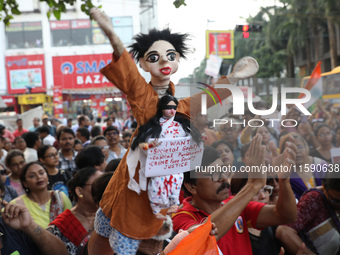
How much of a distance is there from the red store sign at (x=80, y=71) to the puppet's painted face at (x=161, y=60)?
25.4 meters

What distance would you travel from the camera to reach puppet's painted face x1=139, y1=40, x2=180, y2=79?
2.57m

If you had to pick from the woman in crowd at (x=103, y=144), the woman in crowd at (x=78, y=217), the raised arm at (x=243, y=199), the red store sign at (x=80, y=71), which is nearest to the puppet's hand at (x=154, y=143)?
the raised arm at (x=243, y=199)

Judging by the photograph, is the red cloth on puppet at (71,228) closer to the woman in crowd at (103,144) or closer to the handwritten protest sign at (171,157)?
the handwritten protest sign at (171,157)

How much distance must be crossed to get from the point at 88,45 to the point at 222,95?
98.4 feet

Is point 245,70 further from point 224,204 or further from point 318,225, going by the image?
point 318,225

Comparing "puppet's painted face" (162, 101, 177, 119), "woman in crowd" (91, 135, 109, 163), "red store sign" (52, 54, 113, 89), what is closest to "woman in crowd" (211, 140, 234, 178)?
"puppet's painted face" (162, 101, 177, 119)

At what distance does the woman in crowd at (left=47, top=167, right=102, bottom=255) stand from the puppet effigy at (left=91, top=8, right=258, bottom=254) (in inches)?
24.2

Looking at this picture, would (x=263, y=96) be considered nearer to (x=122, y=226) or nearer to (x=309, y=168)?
(x=309, y=168)

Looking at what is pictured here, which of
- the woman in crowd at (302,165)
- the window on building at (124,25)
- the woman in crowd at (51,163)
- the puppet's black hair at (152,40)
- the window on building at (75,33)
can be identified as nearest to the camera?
the puppet's black hair at (152,40)

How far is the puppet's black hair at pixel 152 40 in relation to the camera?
2.65m

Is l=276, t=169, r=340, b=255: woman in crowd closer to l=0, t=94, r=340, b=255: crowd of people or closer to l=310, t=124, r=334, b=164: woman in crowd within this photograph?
l=0, t=94, r=340, b=255: crowd of people

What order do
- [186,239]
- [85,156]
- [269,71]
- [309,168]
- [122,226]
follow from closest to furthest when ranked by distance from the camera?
[186,239] → [122,226] → [309,168] → [85,156] → [269,71]

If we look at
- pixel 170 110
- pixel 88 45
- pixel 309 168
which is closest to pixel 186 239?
pixel 170 110

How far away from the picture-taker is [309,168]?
285cm
